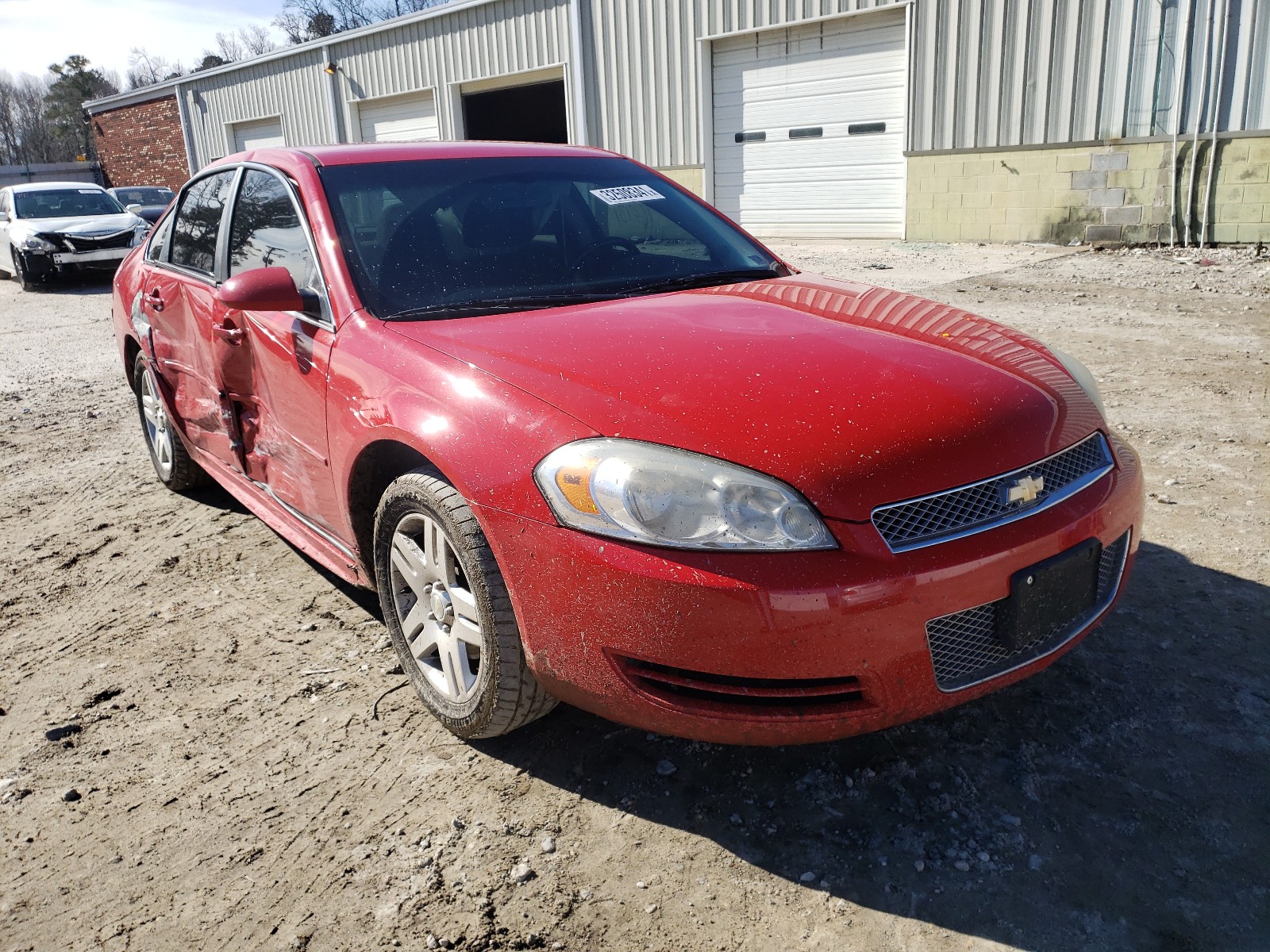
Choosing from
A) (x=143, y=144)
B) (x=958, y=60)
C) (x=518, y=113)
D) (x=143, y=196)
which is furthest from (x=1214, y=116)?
(x=143, y=144)

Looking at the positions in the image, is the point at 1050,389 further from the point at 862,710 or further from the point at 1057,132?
the point at 1057,132

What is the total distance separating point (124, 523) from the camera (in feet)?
14.2

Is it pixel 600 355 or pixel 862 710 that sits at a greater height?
pixel 600 355

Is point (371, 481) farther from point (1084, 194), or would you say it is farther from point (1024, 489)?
point (1084, 194)

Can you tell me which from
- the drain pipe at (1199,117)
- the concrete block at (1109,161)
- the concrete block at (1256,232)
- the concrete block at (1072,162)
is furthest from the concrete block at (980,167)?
the concrete block at (1256,232)

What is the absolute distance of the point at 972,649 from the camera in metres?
2.03

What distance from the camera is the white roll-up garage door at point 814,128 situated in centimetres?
1313

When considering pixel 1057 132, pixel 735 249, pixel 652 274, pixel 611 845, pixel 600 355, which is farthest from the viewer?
pixel 1057 132

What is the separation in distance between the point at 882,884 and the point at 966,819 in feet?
0.98

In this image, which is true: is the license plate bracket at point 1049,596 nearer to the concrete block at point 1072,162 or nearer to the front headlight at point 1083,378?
the front headlight at point 1083,378

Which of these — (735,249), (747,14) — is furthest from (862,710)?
(747,14)

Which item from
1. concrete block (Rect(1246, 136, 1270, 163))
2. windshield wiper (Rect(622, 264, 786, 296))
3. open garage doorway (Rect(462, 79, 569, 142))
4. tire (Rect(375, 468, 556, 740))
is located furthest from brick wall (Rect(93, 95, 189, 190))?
tire (Rect(375, 468, 556, 740))

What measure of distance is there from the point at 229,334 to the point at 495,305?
1128mm

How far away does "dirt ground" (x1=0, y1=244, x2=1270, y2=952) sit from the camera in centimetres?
192
